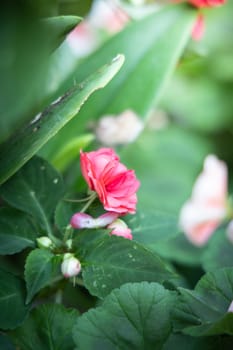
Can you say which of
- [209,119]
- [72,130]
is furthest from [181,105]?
[72,130]

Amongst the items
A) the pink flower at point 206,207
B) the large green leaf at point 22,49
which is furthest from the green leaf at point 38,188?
the pink flower at point 206,207

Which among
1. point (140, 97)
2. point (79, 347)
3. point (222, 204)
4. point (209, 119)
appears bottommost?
point (209, 119)

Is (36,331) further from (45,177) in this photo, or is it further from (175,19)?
(175,19)

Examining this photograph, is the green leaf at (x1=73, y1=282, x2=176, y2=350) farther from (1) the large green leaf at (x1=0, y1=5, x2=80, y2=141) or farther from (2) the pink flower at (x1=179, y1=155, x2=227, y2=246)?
(2) the pink flower at (x1=179, y1=155, x2=227, y2=246)

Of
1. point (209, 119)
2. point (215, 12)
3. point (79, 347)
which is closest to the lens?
point (79, 347)

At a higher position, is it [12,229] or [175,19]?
[12,229]

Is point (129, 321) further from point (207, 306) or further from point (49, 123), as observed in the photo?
point (49, 123)

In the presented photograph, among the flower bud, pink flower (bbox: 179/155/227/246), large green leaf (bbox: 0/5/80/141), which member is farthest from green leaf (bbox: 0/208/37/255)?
pink flower (bbox: 179/155/227/246)

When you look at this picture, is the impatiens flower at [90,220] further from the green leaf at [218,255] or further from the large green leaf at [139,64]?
the large green leaf at [139,64]
